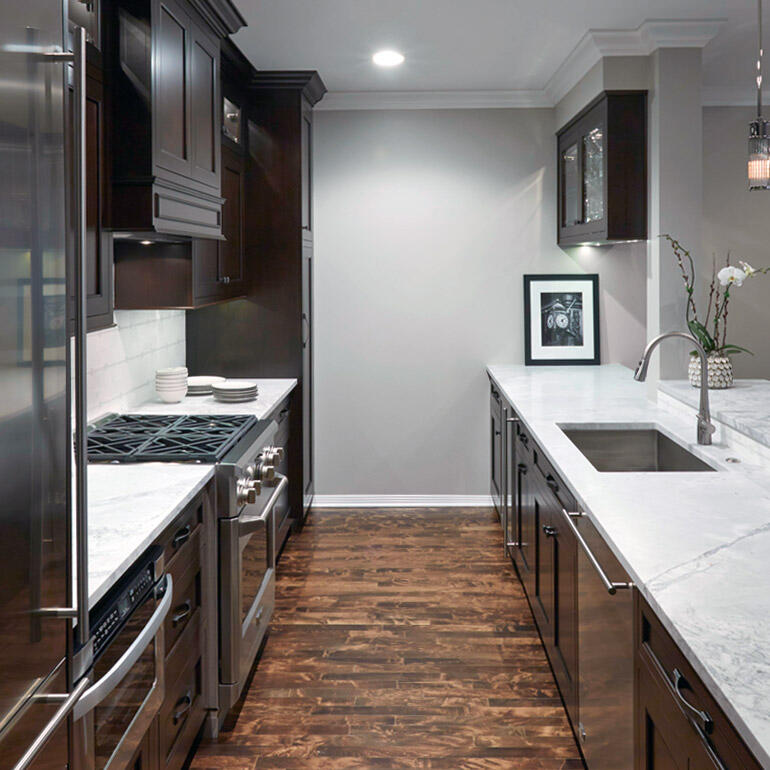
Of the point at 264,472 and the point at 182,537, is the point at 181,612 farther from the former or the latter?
the point at 264,472

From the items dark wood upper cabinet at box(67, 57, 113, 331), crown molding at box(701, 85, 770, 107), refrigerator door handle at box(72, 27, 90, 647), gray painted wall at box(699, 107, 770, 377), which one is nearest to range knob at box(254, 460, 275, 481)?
dark wood upper cabinet at box(67, 57, 113, 331)

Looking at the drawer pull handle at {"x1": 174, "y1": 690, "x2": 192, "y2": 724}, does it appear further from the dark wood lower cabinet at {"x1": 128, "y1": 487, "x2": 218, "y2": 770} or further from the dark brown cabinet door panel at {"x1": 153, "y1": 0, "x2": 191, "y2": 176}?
the dark brown cabinet door panel at {"x1": 153, "y1": 0, "x2": 191, "y2": 176}

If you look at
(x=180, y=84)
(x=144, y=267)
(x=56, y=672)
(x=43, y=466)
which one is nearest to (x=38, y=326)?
(x=43, y=466)

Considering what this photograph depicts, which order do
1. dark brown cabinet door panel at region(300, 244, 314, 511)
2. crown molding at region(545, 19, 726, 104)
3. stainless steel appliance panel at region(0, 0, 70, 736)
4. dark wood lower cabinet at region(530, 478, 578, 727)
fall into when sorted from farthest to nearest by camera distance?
dark brown cabinet door panel at region(300, 244, 314, 511), crown molding at region(545, 19, 726, 104), dark wood lower cabinet at region(530, 478, 578, 727), stainless steel appliance panel at region(0, 0, 70, 736)

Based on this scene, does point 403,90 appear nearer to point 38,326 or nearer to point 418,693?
point 418,693

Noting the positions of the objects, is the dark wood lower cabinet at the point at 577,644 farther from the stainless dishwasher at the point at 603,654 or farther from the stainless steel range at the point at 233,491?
the stainless steel range at the point at 233,491

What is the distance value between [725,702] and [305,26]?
3.42 m

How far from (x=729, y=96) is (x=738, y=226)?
818mm

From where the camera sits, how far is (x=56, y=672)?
1.24 meters

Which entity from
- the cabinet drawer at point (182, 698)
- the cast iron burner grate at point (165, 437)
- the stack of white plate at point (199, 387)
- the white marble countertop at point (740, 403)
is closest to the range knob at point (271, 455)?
the cast iron burner grate at point (165, 437)

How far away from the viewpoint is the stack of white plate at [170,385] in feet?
12.8

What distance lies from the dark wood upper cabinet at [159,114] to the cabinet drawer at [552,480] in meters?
1.53

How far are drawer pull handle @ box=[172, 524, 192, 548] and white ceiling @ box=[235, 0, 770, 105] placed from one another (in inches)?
88.3

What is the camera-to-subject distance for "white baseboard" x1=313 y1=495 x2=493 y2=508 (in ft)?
18.1
